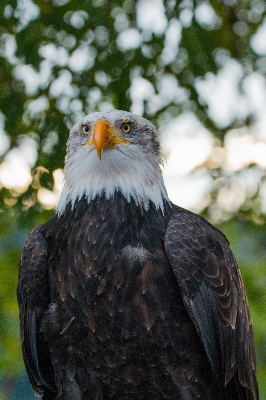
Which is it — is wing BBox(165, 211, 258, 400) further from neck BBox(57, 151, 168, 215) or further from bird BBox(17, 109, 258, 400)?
neck BBox(57, 151, 168, 215)

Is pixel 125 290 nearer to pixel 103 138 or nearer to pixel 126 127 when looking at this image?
pixel 103 138

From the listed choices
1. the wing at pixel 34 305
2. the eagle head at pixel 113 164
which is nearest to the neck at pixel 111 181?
the eagle head at pixel 113 164

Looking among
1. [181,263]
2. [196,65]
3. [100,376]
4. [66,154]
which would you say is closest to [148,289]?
[181,263]

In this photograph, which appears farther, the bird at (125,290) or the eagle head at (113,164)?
the eagle head at (113,164)

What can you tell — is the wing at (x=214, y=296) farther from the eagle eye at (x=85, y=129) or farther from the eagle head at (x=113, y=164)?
the eagle eye at (x=85, y=129)

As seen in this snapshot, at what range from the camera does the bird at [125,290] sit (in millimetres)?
3914

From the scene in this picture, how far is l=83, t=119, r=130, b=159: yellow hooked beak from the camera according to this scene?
4.01 metres

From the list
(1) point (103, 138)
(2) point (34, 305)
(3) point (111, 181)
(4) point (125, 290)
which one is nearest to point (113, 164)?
(3) point (111, 181)

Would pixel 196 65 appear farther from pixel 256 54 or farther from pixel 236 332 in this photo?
pixel 236 332

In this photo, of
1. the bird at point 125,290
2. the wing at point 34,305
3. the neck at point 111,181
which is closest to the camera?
the bird at point 125,290

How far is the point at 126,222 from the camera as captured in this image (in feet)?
13.4

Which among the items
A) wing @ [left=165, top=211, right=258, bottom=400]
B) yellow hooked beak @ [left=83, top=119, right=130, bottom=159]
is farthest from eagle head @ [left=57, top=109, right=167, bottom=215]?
wing @ [left=165, top=211, right=258, bottom=400]

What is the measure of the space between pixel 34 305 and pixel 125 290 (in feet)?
1.90

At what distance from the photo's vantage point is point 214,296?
13.2ft
